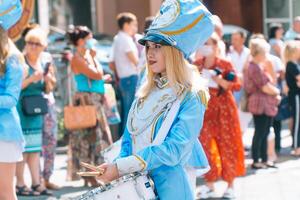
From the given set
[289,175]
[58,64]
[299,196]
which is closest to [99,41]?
[58,64]

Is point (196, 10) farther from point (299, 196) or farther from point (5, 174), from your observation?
point (299, 196)

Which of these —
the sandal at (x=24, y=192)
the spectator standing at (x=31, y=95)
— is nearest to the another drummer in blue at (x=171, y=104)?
the spectator standing at (x=31, y=95)

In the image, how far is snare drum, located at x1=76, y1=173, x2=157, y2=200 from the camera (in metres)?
4.47

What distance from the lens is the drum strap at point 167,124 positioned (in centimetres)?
470

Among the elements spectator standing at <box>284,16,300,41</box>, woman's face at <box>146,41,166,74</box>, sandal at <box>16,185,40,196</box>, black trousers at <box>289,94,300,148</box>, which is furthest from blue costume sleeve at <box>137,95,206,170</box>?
spectator standing at <box>284,16,300,41</box>

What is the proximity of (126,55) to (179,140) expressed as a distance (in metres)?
7.23

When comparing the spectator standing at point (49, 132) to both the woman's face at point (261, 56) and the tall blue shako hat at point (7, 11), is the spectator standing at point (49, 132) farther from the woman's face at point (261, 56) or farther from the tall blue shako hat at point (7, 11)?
the tall blue shako hat at point (7, 11)

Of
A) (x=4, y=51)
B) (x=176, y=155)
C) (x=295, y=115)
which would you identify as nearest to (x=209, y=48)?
(x=4, y=51)

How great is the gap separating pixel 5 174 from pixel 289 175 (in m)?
4.99

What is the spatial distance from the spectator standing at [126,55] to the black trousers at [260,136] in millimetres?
1740

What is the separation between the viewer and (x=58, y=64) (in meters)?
14.3

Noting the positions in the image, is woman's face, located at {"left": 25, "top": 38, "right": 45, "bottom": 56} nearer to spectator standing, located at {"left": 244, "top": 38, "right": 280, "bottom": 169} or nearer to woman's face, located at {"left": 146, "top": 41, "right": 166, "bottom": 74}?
spectator standing, located at {"left": 244, "top": 38, "right": 280, "bottom": 169}

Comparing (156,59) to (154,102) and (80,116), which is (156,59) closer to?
(154,102)

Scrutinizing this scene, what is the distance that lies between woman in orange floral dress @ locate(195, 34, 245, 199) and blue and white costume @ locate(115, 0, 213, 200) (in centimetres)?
439
